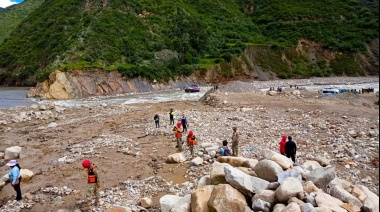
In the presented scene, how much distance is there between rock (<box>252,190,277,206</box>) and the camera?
945 centimetres

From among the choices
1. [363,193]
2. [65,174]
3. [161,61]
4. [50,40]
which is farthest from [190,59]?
[363,193]

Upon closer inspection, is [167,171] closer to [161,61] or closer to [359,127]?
[359,127]

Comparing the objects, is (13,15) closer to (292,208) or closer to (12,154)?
(12,154)

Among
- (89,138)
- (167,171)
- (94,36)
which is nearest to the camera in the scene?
(167,171)

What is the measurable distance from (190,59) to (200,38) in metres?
9.90

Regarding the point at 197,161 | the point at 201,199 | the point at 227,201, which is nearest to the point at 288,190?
the point at 227,201

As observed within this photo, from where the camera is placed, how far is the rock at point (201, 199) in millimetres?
9836

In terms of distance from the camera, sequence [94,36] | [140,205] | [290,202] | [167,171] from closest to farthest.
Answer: [290,202] → [140,205] → [167,171] → [94,36]

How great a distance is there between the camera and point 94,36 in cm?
7350

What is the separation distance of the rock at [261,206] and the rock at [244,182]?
2.46 ft

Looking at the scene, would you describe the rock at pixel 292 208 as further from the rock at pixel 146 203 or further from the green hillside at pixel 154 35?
the green hillside at pixel 154 35

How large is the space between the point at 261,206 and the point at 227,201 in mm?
932

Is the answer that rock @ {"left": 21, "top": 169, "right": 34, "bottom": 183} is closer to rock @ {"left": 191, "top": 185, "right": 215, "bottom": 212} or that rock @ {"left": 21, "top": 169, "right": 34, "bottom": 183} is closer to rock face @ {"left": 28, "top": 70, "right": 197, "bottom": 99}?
rock @ {"left": 191, "top": 185, "right": 215, "bottom": 212}

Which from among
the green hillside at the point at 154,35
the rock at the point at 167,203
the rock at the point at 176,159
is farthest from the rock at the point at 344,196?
the green hillside at the point at 154,35
